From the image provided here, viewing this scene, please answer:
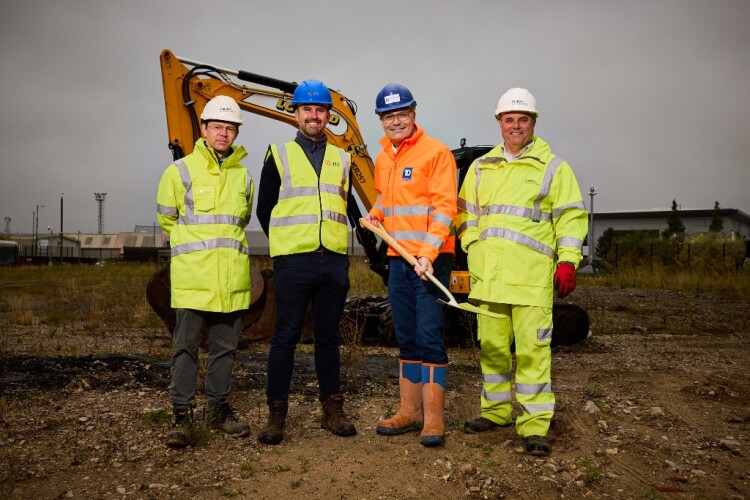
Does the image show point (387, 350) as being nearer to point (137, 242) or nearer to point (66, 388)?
point (66, 388)

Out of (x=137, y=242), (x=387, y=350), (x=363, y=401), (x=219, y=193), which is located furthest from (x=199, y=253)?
(x=137, y=242)

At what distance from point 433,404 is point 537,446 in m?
0.70

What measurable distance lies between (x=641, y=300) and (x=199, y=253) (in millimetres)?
12587

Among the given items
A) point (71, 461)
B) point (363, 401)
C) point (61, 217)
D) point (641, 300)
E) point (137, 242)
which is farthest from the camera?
point (137, 242)

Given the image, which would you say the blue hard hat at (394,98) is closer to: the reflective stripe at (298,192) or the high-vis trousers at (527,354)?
the reflective stripe at (298,192)

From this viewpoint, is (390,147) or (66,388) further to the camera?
(66,388)

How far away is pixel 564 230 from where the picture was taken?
165 inches

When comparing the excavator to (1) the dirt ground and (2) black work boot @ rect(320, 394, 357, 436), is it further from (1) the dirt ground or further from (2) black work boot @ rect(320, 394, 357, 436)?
(2) black work boot @ rect(320, 394, 357, 436)

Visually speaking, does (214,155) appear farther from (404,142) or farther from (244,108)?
(244,108)

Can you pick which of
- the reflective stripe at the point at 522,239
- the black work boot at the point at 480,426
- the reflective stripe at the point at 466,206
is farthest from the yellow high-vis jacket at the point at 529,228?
the black work boot at the point at 480,426

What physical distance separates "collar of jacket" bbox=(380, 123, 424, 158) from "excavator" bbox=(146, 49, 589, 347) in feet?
11.4

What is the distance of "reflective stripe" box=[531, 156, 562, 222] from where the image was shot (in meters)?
4.20

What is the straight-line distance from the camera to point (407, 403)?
14.8 feet

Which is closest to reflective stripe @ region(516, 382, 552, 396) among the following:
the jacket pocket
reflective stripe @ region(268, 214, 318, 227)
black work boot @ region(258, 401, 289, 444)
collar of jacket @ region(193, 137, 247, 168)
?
black work boot @ region(258, 401, 289, 444)
